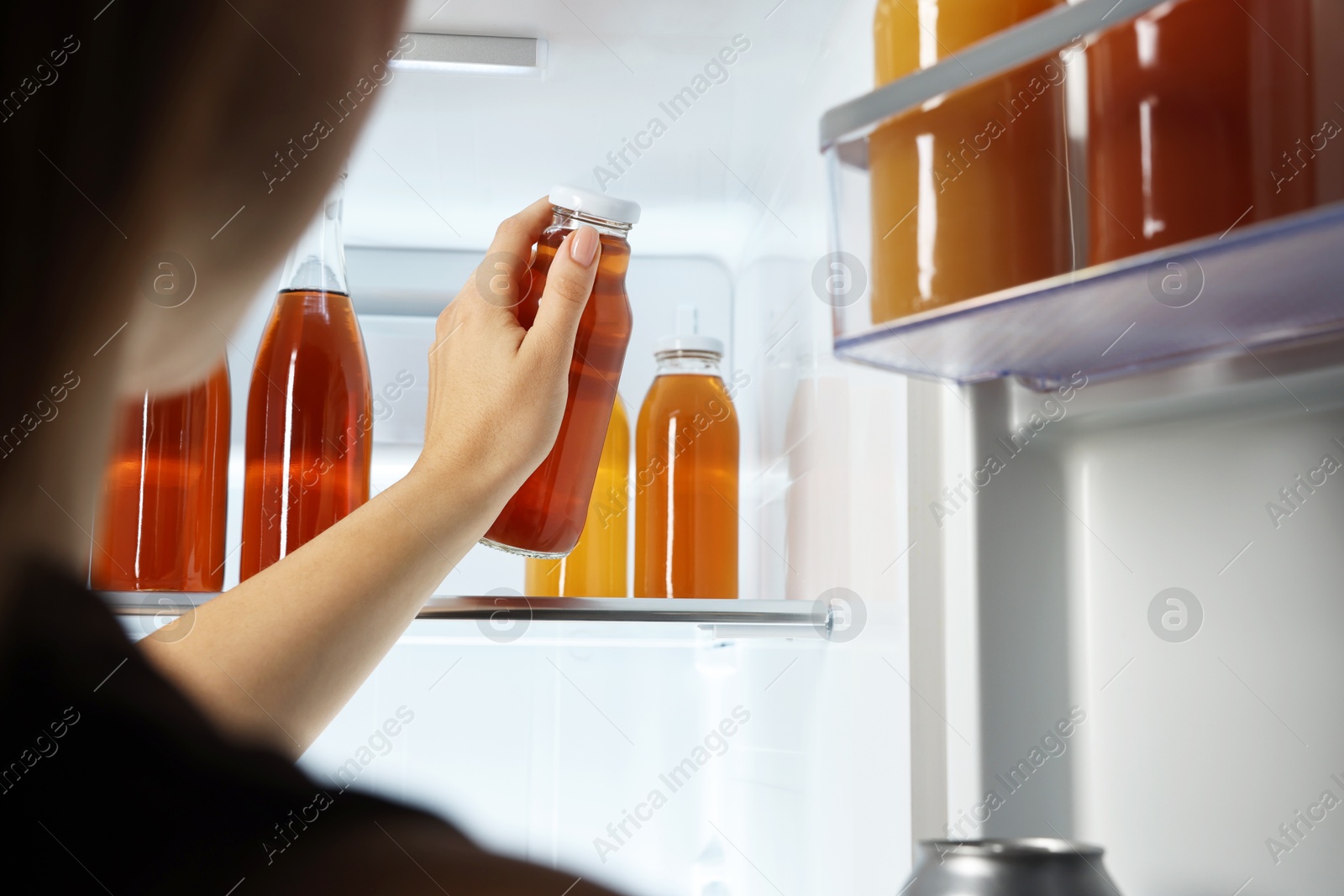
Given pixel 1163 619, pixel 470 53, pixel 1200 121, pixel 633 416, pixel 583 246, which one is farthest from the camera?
pixel 633 416

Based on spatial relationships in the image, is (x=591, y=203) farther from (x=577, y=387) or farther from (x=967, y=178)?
(x=967, y=178)

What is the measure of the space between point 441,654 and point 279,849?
94 cm

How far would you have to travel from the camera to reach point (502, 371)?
588 millimetres

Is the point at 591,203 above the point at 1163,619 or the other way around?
above

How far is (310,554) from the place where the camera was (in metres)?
0.46

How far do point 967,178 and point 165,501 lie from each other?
1.81 ft

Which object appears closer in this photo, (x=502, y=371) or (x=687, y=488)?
(x=502, y=371)

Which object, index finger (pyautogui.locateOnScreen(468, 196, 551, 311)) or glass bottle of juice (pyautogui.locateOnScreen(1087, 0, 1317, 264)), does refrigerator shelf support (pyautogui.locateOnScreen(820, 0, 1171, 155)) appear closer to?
glass bottle of juice (pyautogui.locateOnScreen(1087, 0, 1317, 264))

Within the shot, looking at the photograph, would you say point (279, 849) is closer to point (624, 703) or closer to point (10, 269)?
point (10, 269)

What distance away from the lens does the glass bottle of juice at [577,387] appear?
645mm

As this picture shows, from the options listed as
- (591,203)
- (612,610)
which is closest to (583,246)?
(591,203)

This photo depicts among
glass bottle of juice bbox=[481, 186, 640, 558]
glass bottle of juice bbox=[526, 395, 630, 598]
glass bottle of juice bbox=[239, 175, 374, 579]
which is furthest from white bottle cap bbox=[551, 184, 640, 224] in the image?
glass bottle of juice bbox=[526, 395, 630, 598]

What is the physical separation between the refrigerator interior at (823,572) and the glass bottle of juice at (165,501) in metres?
0.20

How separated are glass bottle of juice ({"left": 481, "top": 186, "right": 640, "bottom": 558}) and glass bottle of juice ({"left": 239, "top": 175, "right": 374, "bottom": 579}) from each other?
0.14 meters
